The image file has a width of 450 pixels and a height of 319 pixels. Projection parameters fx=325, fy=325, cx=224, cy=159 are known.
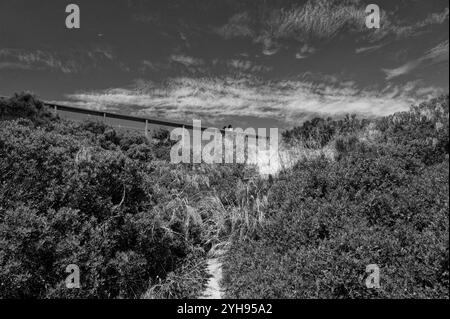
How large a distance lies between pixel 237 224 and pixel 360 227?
271 cm

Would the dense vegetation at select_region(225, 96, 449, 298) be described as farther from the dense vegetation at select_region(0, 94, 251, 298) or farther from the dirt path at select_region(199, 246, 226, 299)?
the dense vegetation at select_region(0, 94, 251, 298)

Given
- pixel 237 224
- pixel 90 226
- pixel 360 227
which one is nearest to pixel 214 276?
pixel 237 224

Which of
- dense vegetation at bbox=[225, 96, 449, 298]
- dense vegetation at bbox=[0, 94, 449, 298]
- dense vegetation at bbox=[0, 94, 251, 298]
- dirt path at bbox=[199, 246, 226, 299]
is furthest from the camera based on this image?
dirt path at bbox=[199, 246, 226, 299]

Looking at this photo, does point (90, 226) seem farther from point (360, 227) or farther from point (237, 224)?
point (360, 227)

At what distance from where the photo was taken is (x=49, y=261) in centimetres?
480

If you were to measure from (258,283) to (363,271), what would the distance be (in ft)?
4.61

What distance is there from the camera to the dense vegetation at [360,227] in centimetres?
400

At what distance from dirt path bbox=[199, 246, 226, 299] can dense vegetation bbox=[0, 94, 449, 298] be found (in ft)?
0.50

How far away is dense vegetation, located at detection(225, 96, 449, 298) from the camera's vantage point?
13.1 feet

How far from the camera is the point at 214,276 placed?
5828 millimetres

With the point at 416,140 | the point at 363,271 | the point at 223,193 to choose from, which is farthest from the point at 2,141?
the point at 416,140

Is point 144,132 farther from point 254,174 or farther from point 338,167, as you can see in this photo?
point 338,167

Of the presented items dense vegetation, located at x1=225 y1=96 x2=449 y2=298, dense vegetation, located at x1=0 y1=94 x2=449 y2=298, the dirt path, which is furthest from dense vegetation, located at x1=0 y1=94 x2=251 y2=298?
dense vegetation, located at x1=225 y1=96 x2=449 y2=298

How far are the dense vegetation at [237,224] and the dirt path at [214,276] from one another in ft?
0.50
